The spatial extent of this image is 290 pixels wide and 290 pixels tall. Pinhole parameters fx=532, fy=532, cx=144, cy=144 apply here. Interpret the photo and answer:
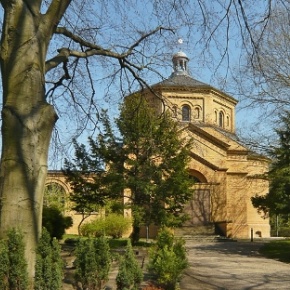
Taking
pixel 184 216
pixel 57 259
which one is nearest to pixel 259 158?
pixel 184 216

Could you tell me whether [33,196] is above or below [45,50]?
below

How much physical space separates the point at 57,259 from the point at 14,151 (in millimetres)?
1977

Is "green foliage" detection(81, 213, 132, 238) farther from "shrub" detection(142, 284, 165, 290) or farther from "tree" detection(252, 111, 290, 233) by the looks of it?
"shrub" detection(142, 284, 165, 290)

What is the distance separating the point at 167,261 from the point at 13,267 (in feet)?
17.7

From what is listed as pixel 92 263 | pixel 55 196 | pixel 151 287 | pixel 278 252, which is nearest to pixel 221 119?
pixel 55 196

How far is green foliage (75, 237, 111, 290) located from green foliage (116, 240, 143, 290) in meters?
0.27

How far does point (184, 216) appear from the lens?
88.4 feet

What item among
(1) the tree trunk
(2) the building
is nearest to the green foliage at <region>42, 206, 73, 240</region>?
(1) the tree trunk

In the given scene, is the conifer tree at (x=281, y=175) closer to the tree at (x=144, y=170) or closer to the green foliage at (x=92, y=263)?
the tree at (x=144, y=170)

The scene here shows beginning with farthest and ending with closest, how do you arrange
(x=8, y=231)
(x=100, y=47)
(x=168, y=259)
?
(x=168, y=259)
(x=100, y=47)
(x=8, y=231)

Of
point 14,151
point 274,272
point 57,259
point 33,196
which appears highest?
point 14,151

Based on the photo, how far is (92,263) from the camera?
957 cm

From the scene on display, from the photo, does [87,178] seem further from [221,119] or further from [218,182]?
[221,119]

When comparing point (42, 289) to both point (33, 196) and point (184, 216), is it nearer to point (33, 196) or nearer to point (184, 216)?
point (33, 196)
